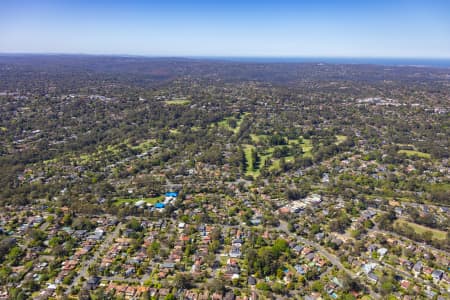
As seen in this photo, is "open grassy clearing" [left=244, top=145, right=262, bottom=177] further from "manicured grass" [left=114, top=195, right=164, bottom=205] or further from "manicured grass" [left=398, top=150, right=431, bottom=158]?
"manicured grass" [left=398, top=150, right=431, bottom=158]

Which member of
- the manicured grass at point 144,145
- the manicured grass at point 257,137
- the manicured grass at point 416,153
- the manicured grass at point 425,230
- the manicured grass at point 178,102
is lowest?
the manicured grass at point 425,230

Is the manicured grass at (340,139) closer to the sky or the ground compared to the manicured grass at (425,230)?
closer to the sky

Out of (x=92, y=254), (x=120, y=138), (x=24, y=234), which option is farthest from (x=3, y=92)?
(x=92, y=254)

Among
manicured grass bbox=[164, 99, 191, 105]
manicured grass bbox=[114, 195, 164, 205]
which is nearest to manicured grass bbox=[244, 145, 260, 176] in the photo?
manicured grass bbox=[114, 195, 164, 205]

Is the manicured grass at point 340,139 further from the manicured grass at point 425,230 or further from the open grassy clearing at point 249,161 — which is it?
the manicured grass at point 425,230

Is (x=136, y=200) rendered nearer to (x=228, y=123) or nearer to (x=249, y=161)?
(x=249, y=161)

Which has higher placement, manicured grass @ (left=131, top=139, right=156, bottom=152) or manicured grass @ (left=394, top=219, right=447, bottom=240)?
manicured grass @ (left=131, top=139, right=156, bottom=152)

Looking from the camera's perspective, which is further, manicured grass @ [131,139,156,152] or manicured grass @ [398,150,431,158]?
manicured grass @ [131,139,156,152]

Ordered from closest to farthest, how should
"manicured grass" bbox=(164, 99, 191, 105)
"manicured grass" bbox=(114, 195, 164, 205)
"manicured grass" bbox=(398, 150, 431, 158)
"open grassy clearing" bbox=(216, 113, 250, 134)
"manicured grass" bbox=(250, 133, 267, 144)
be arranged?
"manicured grass" bbox=(114, 195, 164, 205) < "manicured grass" bbox=(398, 150, 431, 158) < "manicured grass" bbox=(250, 133, 267, 144) < "open grassy clearing" bbox=(216, 113, 250, 134) < "manicured grass" bbox=(164, 99, 191, 105)

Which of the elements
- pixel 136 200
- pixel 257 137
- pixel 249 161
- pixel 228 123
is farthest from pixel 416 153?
pixel 136 200

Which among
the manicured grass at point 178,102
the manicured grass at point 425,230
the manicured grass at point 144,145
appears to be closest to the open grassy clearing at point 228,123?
the manicured grass at point 144,145

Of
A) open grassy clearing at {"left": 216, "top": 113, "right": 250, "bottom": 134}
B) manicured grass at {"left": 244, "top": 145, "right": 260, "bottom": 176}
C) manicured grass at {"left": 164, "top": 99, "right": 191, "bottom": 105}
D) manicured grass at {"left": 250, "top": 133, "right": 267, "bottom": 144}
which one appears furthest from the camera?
manicured grass at {"left": 164, "top": 99, "right": 191, "bottom": 105}

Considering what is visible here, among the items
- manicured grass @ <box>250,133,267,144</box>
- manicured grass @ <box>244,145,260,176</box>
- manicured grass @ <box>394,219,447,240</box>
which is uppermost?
manicured grass @ <box>250,133,267,144</box>
